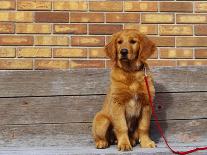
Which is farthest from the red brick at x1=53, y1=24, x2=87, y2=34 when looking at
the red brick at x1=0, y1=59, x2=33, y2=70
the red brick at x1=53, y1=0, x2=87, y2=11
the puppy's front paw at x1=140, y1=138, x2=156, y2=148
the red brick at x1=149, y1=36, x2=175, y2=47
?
the puppy's front paw at x1=140, y1=138, x2=156, y2=148

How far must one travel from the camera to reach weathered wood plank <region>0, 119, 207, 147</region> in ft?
12.2

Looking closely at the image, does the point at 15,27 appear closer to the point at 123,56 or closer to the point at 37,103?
the point at 37,103

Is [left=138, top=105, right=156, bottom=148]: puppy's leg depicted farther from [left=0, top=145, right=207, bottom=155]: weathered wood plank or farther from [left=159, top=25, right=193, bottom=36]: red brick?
[left=159, top=25, right=193, bottom=36]: red brick

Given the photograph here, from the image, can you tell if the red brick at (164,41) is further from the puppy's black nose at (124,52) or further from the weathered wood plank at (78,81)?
the puppy's black nose at (124,52)

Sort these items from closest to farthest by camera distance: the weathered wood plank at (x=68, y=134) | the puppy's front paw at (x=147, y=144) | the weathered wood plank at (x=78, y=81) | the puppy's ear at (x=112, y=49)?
1. the puppy's front paw at (x=147, y=144)
2. the puppy's ear at (x=112, y=49)
3. the weathered wood plank at (x=68, y=134)
4. the weathered wood plank at (x=78, y=81)

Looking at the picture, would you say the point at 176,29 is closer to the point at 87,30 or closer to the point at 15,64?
the point at 87,30

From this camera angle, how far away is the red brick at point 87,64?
4137 mm

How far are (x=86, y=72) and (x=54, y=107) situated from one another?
41 cm

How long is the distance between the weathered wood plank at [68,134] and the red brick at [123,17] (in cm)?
99

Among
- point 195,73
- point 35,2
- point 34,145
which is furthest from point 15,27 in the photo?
point 195,73

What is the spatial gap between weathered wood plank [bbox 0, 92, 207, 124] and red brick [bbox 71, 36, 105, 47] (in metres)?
0.55

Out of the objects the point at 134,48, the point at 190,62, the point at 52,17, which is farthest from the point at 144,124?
the point at 52,17

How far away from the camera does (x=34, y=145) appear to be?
371 centimetres

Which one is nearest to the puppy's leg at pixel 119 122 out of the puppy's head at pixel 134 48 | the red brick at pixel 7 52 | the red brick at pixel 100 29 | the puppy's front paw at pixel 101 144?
the puppy's front paw at pixel 101 144
